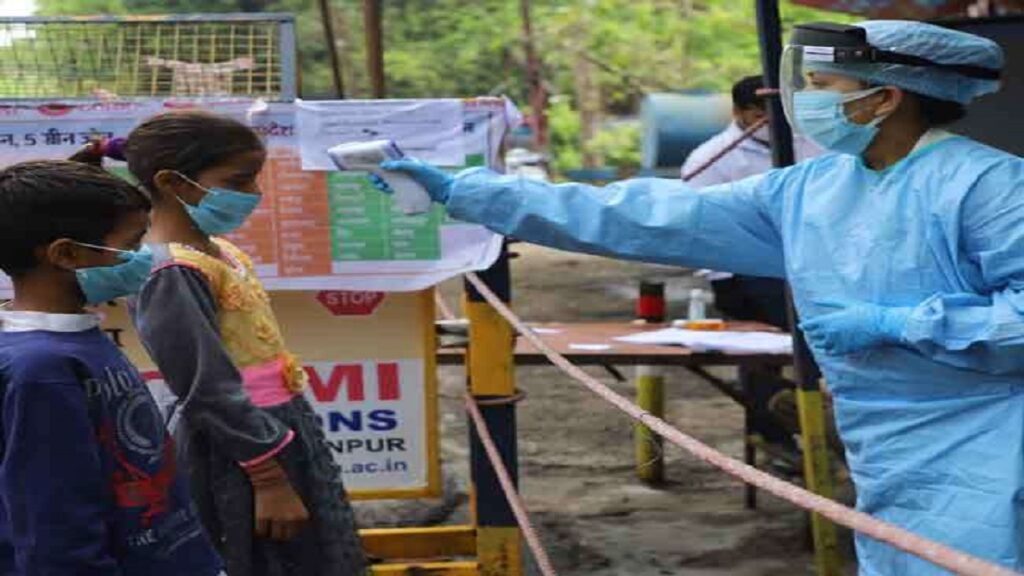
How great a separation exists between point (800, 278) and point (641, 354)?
210cm

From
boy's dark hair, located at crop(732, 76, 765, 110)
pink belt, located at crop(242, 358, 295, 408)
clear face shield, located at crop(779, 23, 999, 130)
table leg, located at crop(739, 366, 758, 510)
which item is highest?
clear face shield, located at crop(779, 23, 999, 130)

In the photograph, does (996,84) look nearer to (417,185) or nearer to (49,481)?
(417,185)

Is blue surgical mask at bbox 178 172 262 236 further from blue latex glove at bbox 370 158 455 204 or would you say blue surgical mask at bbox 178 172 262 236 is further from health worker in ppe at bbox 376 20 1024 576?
health worker in ppe at bbox 376 20 1024 576

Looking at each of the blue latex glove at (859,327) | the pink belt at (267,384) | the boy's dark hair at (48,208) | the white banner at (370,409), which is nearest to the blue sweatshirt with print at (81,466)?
the boy's dark hair at (48,208)

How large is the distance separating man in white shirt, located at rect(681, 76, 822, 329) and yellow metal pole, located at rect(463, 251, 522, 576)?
1.88 meters

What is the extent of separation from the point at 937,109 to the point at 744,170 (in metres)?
3.19

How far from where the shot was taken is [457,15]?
1897 centimetres

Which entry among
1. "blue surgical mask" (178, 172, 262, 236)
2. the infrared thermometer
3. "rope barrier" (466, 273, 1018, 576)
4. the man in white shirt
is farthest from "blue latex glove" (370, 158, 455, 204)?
the man in white shirt

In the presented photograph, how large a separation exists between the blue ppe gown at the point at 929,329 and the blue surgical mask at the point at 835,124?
0.06 metres

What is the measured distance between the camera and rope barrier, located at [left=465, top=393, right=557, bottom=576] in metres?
2.96

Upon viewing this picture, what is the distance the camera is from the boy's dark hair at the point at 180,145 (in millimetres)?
2746

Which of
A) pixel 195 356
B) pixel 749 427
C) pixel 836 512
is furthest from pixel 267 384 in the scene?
pixel 749 427

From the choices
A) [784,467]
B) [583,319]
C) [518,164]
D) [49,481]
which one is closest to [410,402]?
[49,481]

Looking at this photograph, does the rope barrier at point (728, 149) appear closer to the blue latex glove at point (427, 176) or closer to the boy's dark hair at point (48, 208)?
the blue latex glove at point (427, 176)
